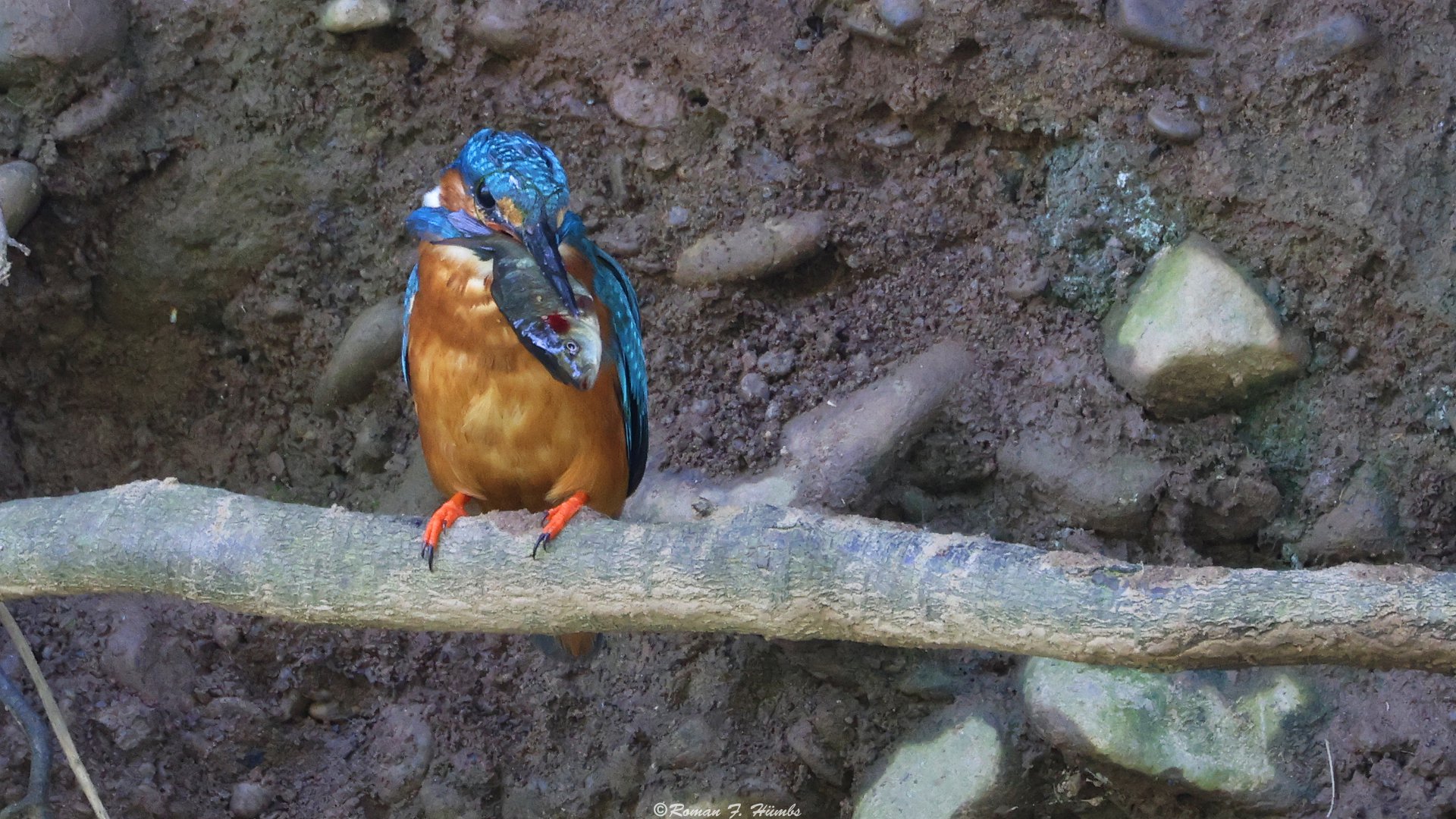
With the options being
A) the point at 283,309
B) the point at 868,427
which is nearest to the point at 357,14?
the point at 283,309

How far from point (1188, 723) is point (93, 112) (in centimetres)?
359

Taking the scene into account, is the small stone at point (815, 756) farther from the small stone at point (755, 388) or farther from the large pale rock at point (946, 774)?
the small stone at point (755, 388)

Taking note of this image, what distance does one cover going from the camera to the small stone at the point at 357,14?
4.24 m

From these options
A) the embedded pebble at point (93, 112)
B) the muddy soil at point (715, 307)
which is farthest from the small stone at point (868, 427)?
the embedded pebble at point (93, 112)

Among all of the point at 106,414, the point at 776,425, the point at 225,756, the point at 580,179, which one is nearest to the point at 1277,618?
the point at 776,425

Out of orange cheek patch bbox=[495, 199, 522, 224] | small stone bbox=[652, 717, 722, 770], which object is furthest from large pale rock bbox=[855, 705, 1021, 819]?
orange cheek patch bbox=[495, 199, 522, 224]

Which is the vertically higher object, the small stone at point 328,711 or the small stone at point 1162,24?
the small stone at point 1162,24

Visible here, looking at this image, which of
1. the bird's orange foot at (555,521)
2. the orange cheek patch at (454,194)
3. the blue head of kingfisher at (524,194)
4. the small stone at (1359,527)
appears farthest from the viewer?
the small stone at (1359,527)

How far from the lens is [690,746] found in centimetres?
392

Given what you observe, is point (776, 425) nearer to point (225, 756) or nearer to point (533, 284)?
point (533, 284)

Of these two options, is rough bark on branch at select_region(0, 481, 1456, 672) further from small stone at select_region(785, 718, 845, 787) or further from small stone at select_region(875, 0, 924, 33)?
small stone at select_region(875, 0, 924, 33)

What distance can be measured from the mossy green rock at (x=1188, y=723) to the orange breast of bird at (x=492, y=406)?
128 centimetres

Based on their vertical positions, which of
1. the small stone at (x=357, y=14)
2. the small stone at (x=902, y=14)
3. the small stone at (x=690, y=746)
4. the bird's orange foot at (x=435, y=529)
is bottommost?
the small stone at (x=690, y=746)

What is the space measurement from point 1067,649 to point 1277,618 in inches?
12.9
